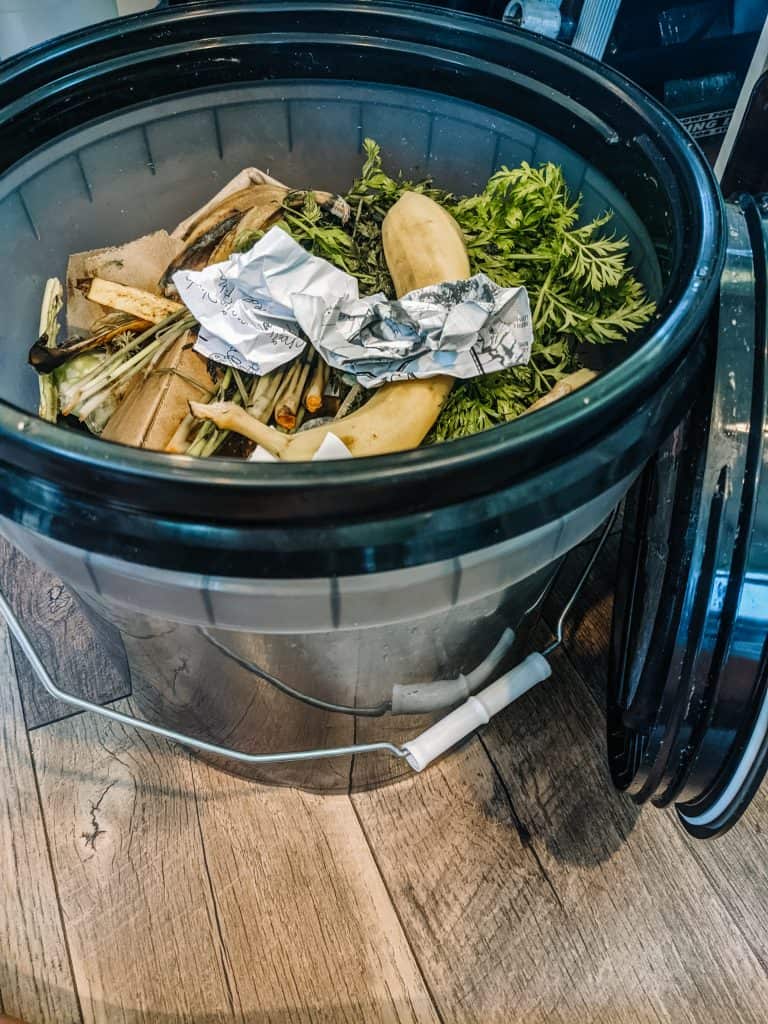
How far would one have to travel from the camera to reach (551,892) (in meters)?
0.80

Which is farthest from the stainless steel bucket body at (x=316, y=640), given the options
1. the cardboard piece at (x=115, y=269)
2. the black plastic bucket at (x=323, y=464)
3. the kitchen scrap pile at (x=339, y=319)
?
the cardboard piece at (x=115, y=269)

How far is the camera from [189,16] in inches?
29.2

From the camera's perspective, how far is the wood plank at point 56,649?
91 centimetres

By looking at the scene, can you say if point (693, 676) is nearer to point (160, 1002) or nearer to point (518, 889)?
point (518, 889)

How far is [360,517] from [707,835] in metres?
0.51

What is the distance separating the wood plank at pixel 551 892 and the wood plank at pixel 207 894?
1.5 inches

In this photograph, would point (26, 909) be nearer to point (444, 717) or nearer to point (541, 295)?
point (444, 717)

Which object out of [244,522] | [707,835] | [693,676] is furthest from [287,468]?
[707,835]

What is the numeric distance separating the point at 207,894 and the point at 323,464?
569 millimetres

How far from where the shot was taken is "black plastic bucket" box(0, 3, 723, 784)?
1.43ft

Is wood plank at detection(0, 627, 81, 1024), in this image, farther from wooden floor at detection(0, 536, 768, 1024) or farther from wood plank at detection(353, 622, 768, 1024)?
wood plank at detection(353, 622, 768, 1024)

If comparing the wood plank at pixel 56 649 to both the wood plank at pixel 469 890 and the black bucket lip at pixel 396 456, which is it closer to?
the wood plank at pixel 469 890

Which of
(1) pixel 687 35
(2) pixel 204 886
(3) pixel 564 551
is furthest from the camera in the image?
(1) pixel 687 35

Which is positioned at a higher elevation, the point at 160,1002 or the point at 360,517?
→ the point at 360,517
